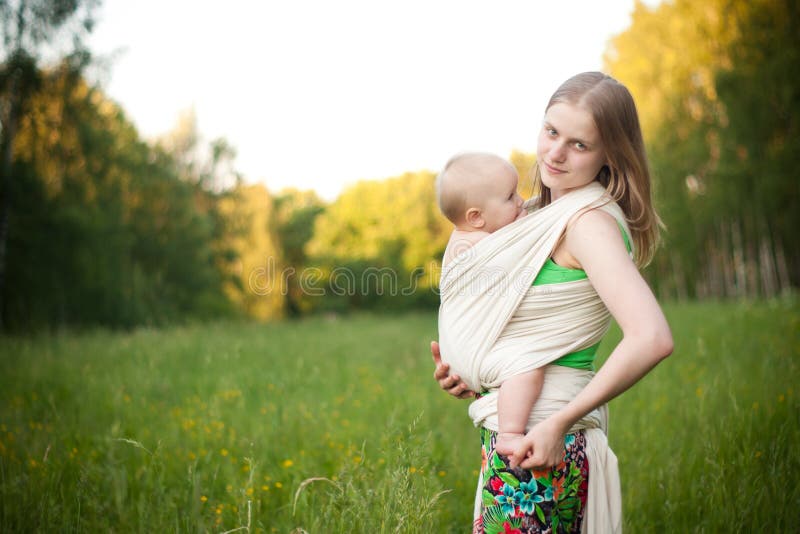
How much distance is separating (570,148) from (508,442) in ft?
2.73

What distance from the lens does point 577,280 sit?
5.05 feet

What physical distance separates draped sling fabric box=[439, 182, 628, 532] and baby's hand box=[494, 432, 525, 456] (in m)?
0.07

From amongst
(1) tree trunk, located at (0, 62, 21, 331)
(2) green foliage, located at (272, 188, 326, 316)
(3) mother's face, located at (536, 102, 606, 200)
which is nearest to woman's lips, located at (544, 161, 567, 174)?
(3) mother's face, located at (536, 102, 606, 200)

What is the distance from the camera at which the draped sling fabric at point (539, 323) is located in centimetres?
154

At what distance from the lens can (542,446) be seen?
1.43m

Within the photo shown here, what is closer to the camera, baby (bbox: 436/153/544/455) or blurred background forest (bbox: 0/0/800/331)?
baby (bbox: 436/153/544/455)

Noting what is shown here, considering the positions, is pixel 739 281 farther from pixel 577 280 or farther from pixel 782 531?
pixel 577 280

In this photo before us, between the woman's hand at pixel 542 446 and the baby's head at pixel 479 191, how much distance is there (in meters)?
0.68

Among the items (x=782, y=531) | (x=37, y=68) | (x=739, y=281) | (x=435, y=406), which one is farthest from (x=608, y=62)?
(x=782, y=531)

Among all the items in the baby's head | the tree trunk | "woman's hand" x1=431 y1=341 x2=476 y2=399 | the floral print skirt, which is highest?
the tree trunk

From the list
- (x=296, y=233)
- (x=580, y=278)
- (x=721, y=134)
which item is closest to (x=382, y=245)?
(x=296, y=233)

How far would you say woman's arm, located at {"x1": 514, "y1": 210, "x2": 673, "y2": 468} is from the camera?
1344mm

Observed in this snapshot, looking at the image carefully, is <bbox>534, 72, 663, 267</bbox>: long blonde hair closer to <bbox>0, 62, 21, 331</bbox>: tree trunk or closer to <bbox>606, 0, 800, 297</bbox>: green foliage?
<bbox>0, 62, 21, 331</bbox>: tree trunk

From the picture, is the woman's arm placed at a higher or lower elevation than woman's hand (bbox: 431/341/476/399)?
higher
